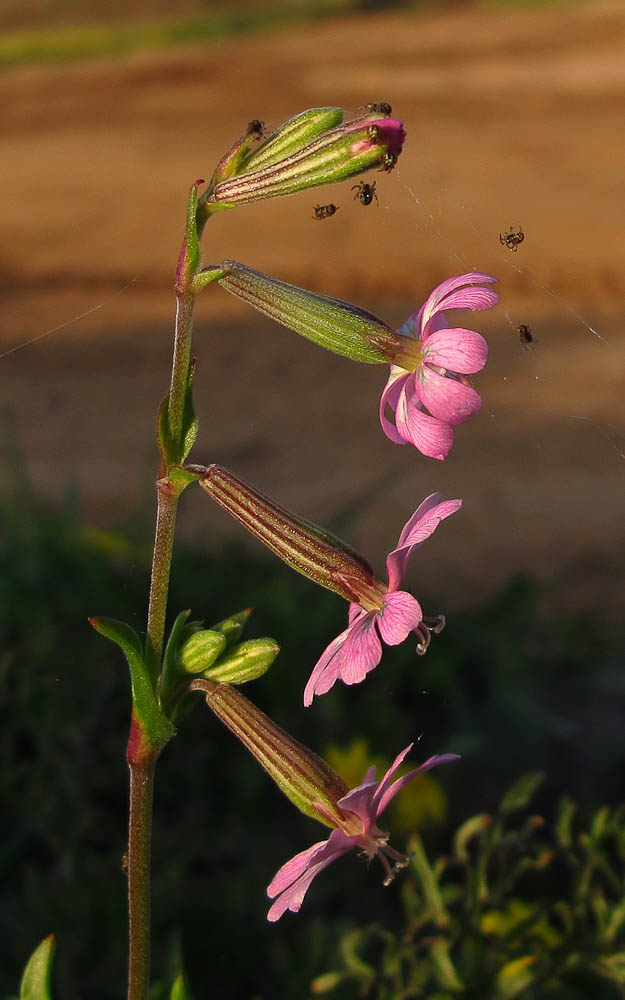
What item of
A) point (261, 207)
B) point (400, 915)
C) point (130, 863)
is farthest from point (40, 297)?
point (130, 863)

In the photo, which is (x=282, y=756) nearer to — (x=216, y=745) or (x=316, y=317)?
(x=316, y=317)

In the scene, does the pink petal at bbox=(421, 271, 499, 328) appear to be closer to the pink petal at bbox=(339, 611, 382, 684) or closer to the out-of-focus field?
the pink petal at bbox=(339, 611, 382, 684)

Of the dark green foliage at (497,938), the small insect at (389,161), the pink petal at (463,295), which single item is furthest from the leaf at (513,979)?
the small insect at (389,161)

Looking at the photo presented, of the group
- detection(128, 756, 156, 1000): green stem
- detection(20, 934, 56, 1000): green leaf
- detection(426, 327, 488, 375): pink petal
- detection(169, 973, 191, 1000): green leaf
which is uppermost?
detection(426, 327, 488, 375): pink petal

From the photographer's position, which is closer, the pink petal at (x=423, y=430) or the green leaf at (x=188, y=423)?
the pink petal at (x=423, y=430)

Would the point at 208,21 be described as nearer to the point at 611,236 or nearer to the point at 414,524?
the point at 611,236

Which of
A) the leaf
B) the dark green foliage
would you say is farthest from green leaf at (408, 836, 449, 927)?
the leaf

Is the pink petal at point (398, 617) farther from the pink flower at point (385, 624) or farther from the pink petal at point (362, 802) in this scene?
→ the pink petal at point (362, 802)
